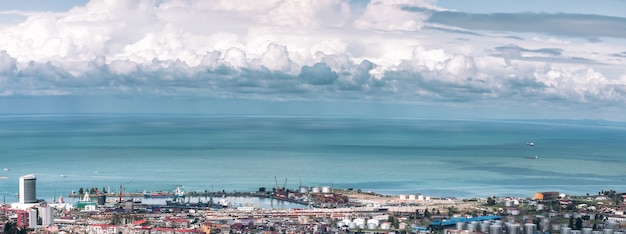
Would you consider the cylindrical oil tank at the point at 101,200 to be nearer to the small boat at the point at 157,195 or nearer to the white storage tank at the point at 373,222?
the small boat at the point at 157,195

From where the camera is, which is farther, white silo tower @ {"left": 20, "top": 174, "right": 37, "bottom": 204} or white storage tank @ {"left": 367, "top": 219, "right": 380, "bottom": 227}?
white silo tower @ {"left": 20, "top": 174, "right": 37, "bottom": 204}

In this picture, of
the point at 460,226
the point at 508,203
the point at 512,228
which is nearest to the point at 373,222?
the point at 460,226

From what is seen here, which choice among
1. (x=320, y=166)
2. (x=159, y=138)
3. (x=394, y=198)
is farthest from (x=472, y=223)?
(x=159, y=138)

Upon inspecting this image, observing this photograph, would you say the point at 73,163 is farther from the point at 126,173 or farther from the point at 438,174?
the point at 438,174

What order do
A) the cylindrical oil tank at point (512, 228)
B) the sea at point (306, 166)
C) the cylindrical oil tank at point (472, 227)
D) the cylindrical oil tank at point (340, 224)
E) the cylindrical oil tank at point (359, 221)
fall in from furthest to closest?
the sea at point (306, 166), the cylindrical oil tank at point (340, 224), the cylindrical oil tank at point (359, 221), the cylindrical oil tank at point (472, 227), the cylindrical oil tank at point (512, 228)

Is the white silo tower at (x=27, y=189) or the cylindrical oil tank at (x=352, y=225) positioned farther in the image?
the white silo tower at (x=27, y=189)

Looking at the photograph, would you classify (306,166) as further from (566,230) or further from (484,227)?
(566,230)

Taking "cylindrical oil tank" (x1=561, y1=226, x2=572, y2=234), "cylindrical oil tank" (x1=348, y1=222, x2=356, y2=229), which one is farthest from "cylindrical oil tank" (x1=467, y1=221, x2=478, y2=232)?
"cylindrical oil tank" (x1=348, y1=222, x2=356, y2=229)

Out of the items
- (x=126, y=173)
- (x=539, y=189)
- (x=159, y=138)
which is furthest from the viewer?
(x=159, y=138)

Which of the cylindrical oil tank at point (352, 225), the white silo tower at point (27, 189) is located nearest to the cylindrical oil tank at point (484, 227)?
the cylindrical oil tank at point (352, 225)

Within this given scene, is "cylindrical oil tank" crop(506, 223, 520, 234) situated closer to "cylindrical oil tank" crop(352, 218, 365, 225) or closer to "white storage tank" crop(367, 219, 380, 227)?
"white storage tank" crop(367, 219, 380, 227)

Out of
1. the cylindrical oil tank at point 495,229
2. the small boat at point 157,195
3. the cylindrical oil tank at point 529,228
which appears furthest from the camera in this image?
the small boat at point 157,195
